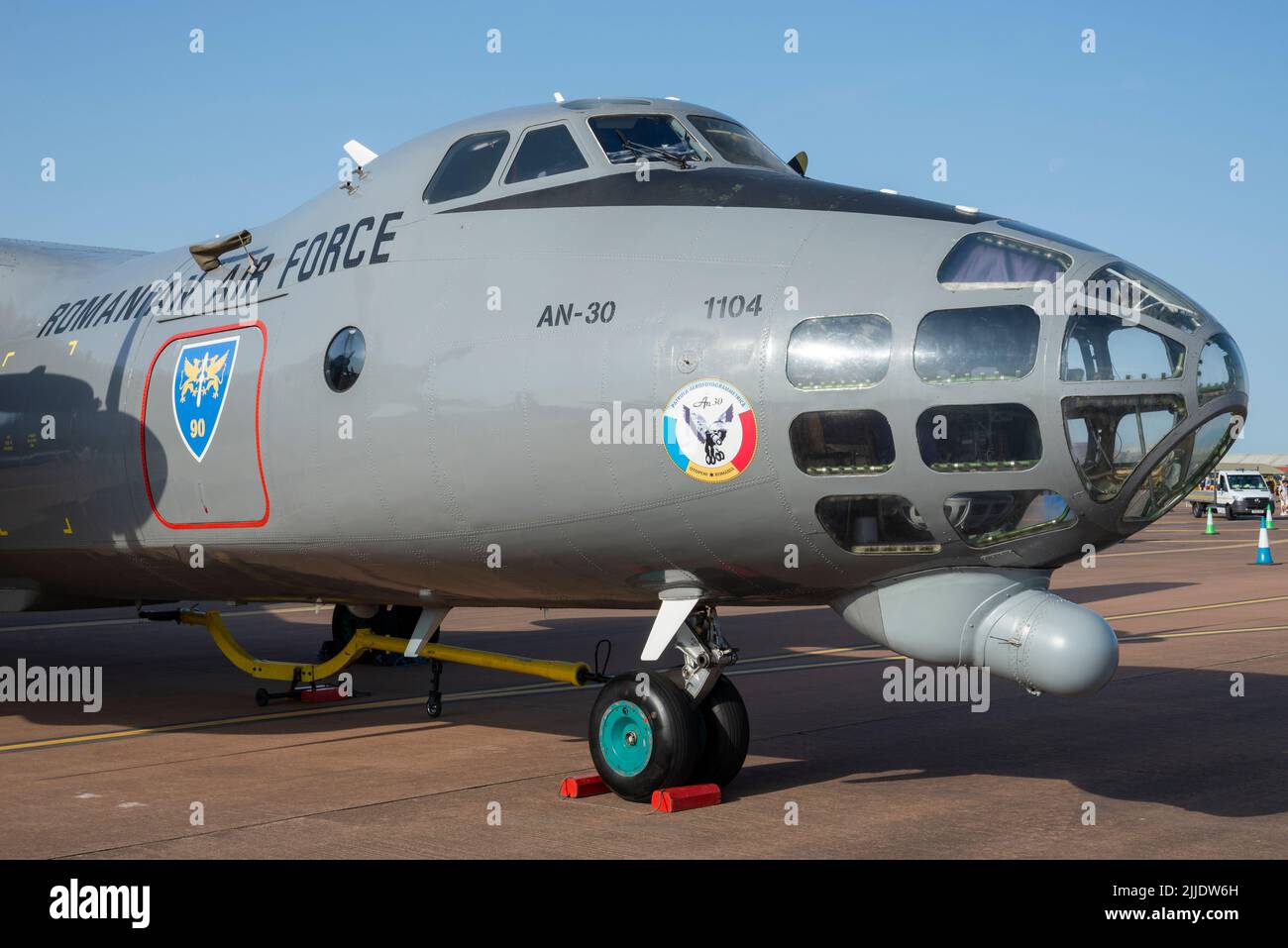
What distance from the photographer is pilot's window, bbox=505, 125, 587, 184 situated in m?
8.86

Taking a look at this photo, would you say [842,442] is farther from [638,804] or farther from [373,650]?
[373,650]

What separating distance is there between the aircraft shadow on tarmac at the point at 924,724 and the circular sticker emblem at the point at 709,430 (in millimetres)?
2679

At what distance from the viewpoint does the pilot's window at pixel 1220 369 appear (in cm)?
691

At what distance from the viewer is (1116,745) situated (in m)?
11.1

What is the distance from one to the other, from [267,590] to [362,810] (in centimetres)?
253

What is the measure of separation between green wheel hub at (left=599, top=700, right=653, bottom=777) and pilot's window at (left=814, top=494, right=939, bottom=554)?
1.89m

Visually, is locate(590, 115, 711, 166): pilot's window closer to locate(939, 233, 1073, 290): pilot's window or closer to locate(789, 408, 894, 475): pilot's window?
locate(939, 233, 1073, 290): pilot's window

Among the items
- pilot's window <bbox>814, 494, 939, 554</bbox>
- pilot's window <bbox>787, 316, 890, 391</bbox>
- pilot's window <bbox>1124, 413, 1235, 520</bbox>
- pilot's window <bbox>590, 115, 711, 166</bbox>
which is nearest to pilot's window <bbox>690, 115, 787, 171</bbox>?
pilot's window <bbox>590, 115, 711, 166</bbox>

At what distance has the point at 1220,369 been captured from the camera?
700 cm

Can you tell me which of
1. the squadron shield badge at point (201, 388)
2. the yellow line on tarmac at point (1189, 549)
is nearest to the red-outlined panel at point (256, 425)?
the squadron shield badge at point (201, 388)

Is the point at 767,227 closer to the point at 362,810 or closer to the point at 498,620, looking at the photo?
the point at 362,810

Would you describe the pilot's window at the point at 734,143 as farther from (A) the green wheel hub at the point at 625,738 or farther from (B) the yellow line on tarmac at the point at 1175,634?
(B) the yellow line on tarmac at the point at 1175,634

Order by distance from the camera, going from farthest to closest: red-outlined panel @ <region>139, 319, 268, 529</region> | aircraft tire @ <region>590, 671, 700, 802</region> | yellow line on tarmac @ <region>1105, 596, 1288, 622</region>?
yellow line on tarmac @ <region>1105, 596, 1288, 622</region> < red-outlined panel @ <region>139, 319, 268, 529</region> < aircraft tire @ <region>590, 671, 700, 802</region>

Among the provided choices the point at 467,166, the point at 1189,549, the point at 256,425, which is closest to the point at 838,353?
the point at 467,166
